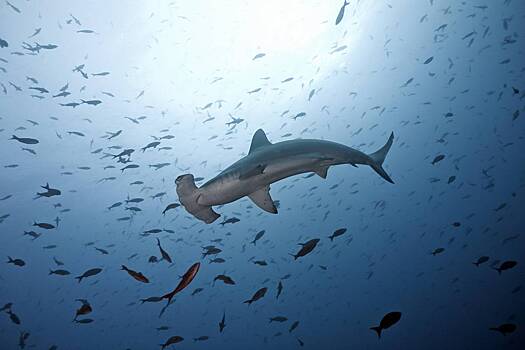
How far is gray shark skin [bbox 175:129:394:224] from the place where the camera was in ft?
14.1

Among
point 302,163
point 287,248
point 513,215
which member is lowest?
point 513,215

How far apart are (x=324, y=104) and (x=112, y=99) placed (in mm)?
13474

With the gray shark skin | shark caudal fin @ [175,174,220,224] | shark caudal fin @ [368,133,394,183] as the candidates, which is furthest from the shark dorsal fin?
shark caudal fin @ [368,133,394,183]

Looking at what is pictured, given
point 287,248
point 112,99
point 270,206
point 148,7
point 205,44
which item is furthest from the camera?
point 287,248

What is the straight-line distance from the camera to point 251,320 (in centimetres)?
7450

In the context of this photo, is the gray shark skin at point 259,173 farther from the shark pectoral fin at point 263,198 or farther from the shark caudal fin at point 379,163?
the shark caudal fin at point 379,163

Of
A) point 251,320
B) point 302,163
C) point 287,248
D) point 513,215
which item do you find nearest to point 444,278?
point 513,215

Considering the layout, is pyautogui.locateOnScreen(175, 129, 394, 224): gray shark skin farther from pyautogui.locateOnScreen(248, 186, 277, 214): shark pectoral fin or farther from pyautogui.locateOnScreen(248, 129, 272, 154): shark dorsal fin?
pyautogui.locateOnScreen(248, 129, 272, 154): shark dorsal fin

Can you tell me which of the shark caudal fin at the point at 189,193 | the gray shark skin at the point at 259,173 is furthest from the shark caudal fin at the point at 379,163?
the shark caudal fin at the point at 189,193

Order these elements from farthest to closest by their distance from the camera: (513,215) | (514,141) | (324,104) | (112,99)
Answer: (513,215)
(514,141)
(324,104)
(112,99)

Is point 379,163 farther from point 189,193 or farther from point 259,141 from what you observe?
point 189,193

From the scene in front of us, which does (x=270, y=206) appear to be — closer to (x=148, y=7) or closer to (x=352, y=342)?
(x=148, y=7)

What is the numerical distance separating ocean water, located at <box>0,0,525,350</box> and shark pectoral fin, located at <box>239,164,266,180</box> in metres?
3.48

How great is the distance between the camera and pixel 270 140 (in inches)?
896
